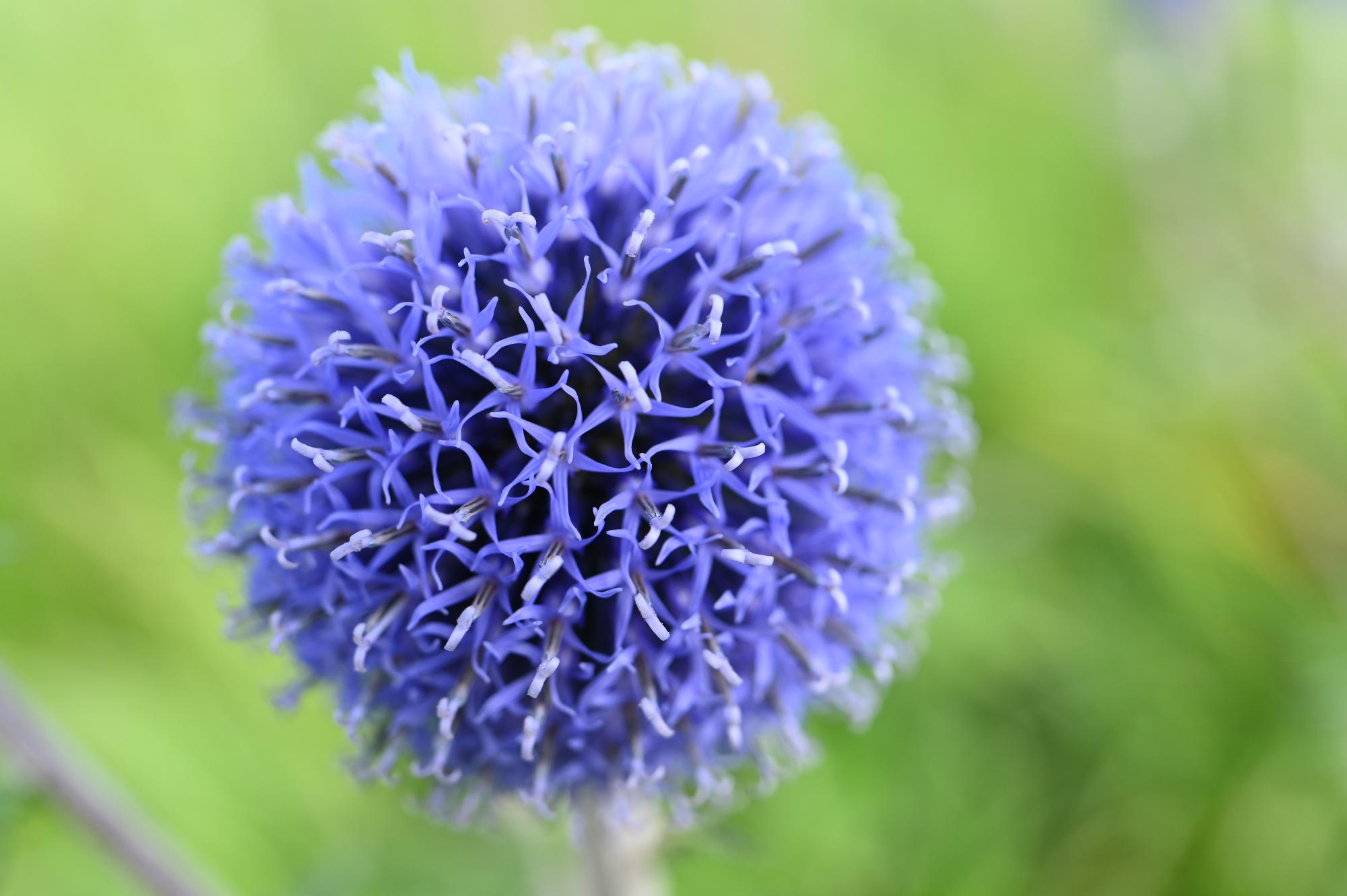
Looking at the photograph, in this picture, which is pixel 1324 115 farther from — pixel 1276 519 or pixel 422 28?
pixel 422 28

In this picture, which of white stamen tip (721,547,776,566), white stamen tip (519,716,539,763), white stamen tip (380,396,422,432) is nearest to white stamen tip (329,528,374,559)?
white stamen tip (380,396,422,432)

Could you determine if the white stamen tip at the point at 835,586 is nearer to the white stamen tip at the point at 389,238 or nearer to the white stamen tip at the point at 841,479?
the white stamen tip at the point at 841,479

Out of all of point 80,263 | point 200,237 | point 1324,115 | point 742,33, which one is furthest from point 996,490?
point 80,263

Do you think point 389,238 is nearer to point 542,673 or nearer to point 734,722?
point 542,673

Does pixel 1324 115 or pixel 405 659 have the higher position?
pixel 1324 115

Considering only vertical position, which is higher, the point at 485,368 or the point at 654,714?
the point at 485,368

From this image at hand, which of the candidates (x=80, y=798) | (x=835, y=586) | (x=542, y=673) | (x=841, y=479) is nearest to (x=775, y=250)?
(x=841, y=479)
